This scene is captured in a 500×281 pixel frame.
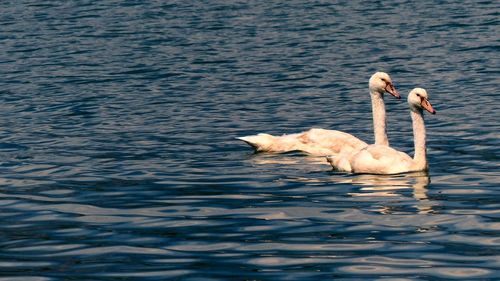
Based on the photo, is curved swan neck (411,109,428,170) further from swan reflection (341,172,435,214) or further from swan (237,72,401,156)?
swan (237,72,401,156)

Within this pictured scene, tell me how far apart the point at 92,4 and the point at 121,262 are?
3972 cm

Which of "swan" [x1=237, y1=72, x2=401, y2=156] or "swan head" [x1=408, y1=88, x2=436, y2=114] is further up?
"swan head" [x1=408, y1=88, x2=436, y2=114]

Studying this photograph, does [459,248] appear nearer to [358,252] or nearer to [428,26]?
[358,252]

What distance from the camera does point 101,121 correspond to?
2833 centimetres

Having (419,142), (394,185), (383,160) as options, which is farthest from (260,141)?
(394,185)

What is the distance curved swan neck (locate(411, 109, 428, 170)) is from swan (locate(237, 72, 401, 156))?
123 centimetres

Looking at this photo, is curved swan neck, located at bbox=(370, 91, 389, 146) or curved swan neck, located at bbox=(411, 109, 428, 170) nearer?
curved swan neck, located at bbox=(411, 109, 428, 170)

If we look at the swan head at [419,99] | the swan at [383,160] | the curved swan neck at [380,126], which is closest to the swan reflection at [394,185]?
the swan at [383,160]

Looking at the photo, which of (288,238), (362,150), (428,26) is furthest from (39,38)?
(288,238)

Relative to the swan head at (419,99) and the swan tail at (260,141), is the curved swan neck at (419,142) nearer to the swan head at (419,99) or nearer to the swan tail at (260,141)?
the swan head at (419,99)

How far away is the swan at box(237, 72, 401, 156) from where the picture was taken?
2364cm

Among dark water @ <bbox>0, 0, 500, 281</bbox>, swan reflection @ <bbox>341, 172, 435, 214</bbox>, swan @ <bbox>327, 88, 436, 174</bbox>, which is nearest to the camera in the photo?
dark water @ <bbox>0, 0, 500, 281</bbox>

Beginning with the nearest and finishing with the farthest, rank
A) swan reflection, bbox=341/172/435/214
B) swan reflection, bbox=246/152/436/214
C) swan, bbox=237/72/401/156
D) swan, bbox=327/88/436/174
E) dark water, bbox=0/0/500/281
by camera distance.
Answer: dark water, bbox=0/0/500/281 < swan reflection, bbox=341/172/435/214 < swan reflection, bbox=246/152/436/214 < swan, bbox=327/88/436/174 < swan, bbox=237/72/401/156

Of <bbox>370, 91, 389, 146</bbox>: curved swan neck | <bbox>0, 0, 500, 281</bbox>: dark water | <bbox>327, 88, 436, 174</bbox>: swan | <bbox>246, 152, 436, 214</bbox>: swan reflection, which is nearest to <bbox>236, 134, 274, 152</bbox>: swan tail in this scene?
<bbox>246, 152, 436, 214</bbox>: swan reflection
